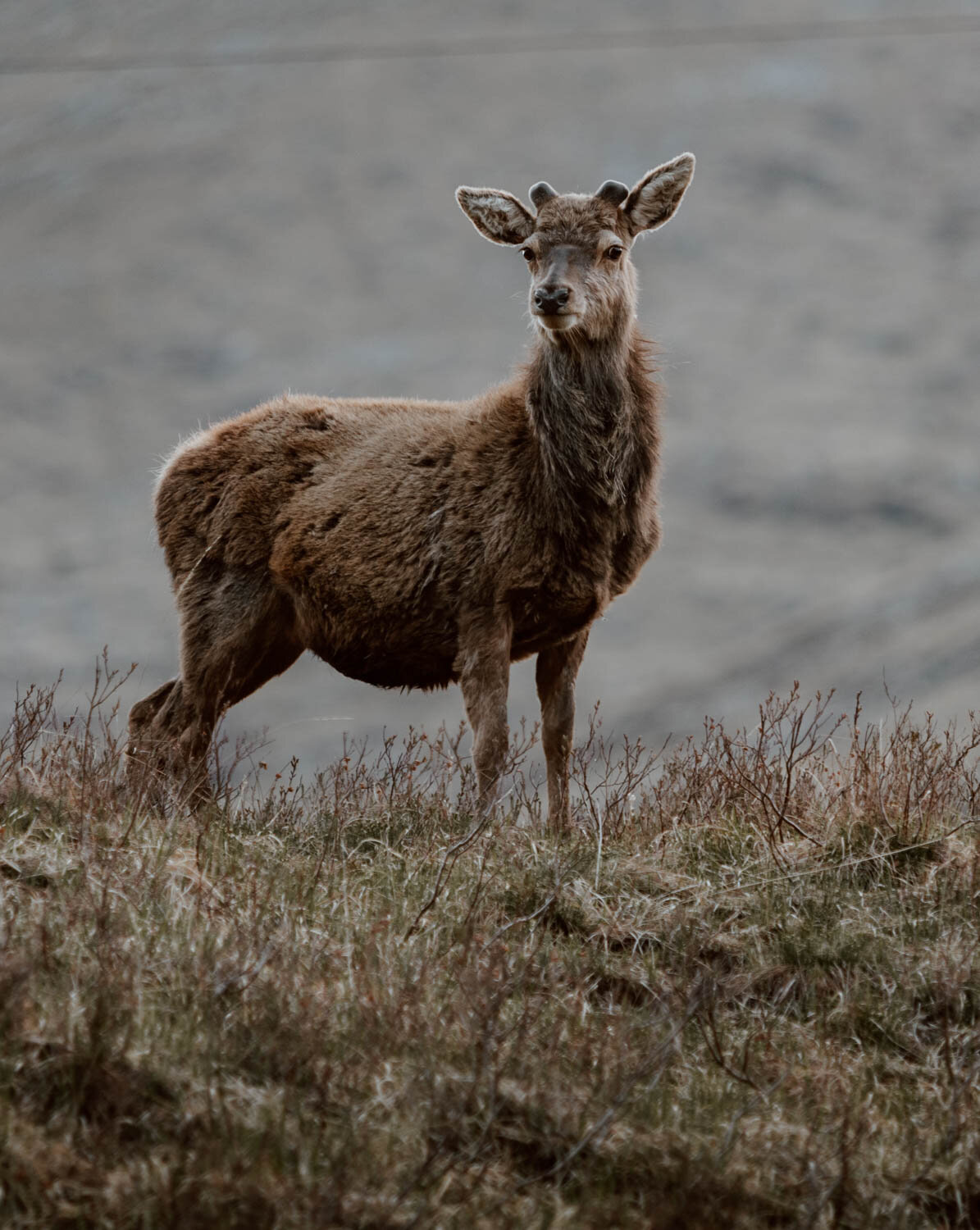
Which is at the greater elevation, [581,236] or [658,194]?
[658,194]

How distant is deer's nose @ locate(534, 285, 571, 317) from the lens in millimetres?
6910

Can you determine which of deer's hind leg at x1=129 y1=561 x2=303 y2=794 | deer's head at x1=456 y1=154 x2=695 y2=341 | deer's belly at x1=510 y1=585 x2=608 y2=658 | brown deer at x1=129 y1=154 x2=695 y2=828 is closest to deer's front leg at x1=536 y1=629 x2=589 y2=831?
brown deer at x1=129 y1=154 x2=695 y2=828

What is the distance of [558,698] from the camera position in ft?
24.7

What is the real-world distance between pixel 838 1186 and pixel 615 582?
3963 mm

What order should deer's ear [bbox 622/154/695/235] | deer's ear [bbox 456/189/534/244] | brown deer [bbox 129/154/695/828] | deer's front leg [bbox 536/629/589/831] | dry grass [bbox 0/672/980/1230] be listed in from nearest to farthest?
dry grass [bbox 0/672/980/1230]
brown deer [bbox 129/154/695/828]
deer's front leg [bbox 536/629/589/831]
deer's ear [bbox 622/154/695/235]
deer's ear [bbox 456/189/534/244]

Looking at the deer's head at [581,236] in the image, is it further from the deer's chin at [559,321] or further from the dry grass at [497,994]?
the dry grass at [497,994]

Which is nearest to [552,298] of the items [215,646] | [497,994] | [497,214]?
[497,214]

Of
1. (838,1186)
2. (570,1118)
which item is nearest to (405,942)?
(570,1118)

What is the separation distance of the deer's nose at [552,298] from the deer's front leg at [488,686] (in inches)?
60.9

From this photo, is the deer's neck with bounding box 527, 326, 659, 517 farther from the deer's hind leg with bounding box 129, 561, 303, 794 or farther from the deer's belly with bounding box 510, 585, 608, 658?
the deer's hind leg with bounding box 129, 561, 303, 794

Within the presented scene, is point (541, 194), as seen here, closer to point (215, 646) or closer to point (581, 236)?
point (581, 236)

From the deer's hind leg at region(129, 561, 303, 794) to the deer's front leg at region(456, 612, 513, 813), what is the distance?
151 centimetres

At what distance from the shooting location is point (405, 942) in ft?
16.2

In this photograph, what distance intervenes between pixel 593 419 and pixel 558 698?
4.93 feet
